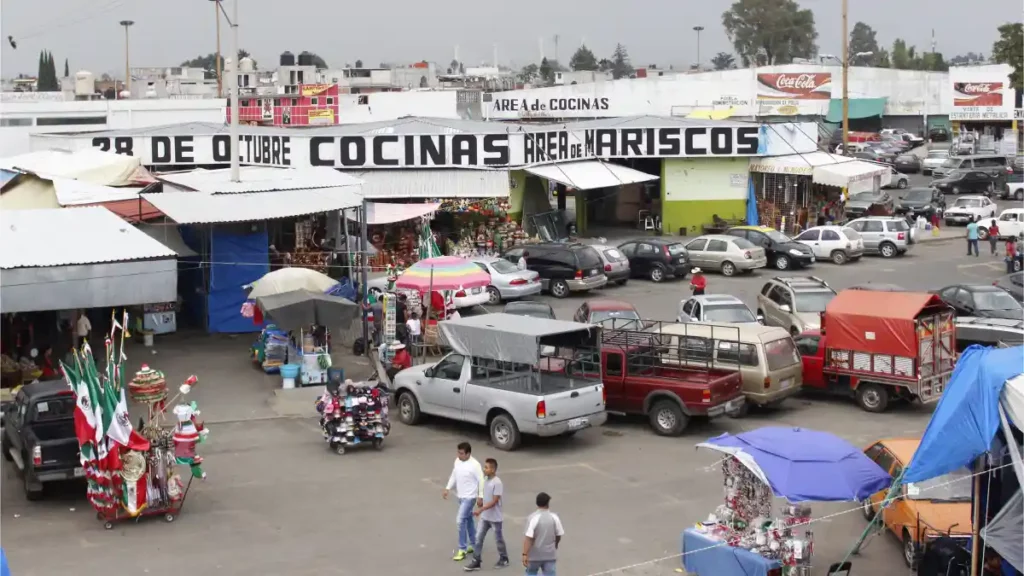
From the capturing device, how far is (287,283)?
24156 millimetres

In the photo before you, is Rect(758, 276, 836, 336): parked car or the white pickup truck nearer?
the white pickup truck

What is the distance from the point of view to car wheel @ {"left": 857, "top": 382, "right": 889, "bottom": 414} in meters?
21.1

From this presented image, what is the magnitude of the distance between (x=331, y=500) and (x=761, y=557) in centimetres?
632

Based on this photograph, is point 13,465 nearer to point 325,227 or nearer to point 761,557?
point 761,557

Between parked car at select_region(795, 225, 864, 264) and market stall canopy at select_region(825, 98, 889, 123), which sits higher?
market stall canopy at select_region(825, 98, 889, 123)

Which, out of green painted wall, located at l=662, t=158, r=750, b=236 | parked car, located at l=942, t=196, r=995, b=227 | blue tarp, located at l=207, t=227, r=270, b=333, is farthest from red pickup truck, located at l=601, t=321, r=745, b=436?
parked car, located at l=942, t=196, r=995, b=227

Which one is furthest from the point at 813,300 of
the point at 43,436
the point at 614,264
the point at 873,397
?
the point at 43,436

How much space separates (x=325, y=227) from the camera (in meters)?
33.1

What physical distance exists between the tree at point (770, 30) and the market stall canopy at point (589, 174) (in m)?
96.7

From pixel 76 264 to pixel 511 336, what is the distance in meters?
7.85

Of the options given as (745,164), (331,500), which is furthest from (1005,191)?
(331,500)

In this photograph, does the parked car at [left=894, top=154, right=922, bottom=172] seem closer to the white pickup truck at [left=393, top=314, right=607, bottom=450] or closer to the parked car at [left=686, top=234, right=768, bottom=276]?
the parked car at [left=686, top=234, right=768, bottom=276]

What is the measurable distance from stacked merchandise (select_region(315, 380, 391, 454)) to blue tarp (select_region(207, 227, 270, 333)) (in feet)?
31.3

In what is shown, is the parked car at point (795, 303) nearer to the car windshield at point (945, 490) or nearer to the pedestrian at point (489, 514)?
the car windshield at point (945, 490)
